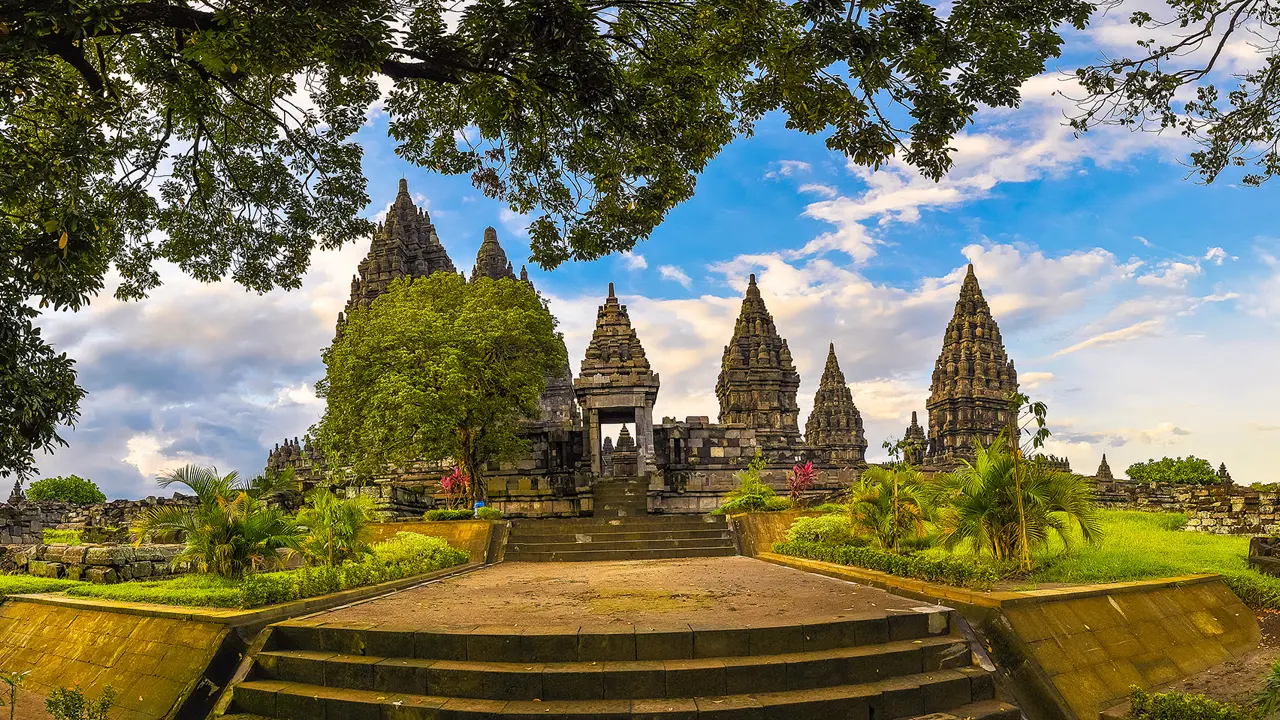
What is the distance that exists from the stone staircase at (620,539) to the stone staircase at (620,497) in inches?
112

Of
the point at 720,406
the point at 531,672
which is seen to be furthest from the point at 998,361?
the point at 531,672

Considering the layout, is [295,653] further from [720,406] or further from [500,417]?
[720,406]

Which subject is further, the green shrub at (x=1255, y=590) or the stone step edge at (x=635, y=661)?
the green shrub at (x=1255, y=590)

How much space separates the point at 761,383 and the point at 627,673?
95.3 ft

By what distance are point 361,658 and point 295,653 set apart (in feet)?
2.38

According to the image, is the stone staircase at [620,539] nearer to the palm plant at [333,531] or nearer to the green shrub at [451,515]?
the green shrub at [451,515]

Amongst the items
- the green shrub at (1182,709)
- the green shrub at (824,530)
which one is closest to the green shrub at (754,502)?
the green shrub at (824,530)

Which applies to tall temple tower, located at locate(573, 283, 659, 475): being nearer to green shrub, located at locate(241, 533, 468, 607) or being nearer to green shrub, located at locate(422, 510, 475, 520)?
green shrub, located at locate(422, 510, 475, 520)

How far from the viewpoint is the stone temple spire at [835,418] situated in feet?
134

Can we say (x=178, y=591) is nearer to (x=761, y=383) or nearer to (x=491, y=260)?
(x=761, y=383)

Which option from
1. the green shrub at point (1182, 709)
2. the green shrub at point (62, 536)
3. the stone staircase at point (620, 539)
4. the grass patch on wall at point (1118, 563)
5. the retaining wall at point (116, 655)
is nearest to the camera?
the green shrub at point (1182, 709)

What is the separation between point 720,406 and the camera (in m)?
37.0

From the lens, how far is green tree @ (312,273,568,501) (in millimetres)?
18219

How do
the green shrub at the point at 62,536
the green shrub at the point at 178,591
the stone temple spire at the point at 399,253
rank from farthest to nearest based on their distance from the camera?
the stone temple spire at the point at 399,253, the green shrub at the point at 62,536, the green shrub at the point at 178,591
